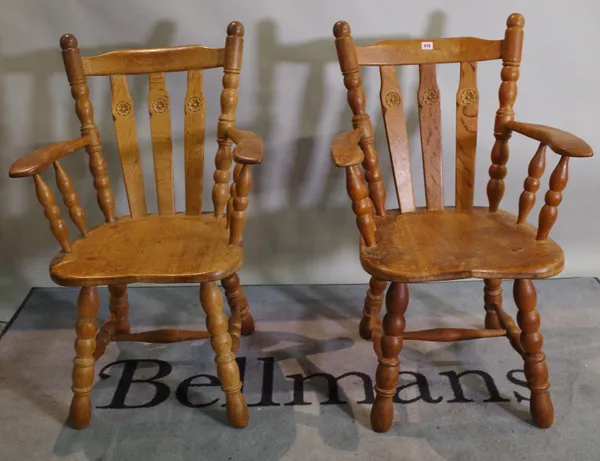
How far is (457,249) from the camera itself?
1502mm

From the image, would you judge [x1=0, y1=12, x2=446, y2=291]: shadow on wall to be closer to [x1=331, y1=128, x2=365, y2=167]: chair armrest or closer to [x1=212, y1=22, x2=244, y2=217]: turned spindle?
[x1=212, y1=22, x2=244, y2=217]: turned spindle

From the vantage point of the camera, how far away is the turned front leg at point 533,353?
152 cm

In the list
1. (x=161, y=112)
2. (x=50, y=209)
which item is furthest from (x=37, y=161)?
(x=161, y=112)

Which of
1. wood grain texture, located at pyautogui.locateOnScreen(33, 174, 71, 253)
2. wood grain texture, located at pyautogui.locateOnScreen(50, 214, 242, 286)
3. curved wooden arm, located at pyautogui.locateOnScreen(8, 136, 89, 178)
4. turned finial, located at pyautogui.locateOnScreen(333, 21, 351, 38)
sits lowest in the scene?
wood grain texture, located at pyautogui.locateOnScreen(50, 214, 242, 286)

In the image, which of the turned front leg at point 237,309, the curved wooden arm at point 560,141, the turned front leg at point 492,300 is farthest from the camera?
the turned front leg at point 492,300

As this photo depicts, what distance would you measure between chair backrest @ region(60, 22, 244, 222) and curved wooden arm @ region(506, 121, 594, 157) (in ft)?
2.69

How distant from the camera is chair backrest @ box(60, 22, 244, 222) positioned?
1735 mm

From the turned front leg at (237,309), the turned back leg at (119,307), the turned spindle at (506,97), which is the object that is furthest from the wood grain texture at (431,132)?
the turned back leg at (119,307)

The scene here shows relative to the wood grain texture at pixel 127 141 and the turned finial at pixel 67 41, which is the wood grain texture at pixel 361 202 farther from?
the turned finial at pixel 67 41

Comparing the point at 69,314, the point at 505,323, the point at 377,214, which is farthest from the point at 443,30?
the point at 69,314

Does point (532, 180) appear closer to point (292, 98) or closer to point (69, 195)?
point (292, 98)

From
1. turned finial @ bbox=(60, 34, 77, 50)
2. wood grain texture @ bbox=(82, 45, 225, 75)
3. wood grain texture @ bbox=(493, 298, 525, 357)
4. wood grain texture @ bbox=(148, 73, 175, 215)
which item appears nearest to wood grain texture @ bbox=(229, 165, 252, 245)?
wood grain texture @ bbox=(148, 73, 175, 215)

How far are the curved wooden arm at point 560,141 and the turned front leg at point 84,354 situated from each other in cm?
121

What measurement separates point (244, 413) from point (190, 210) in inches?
24.6
